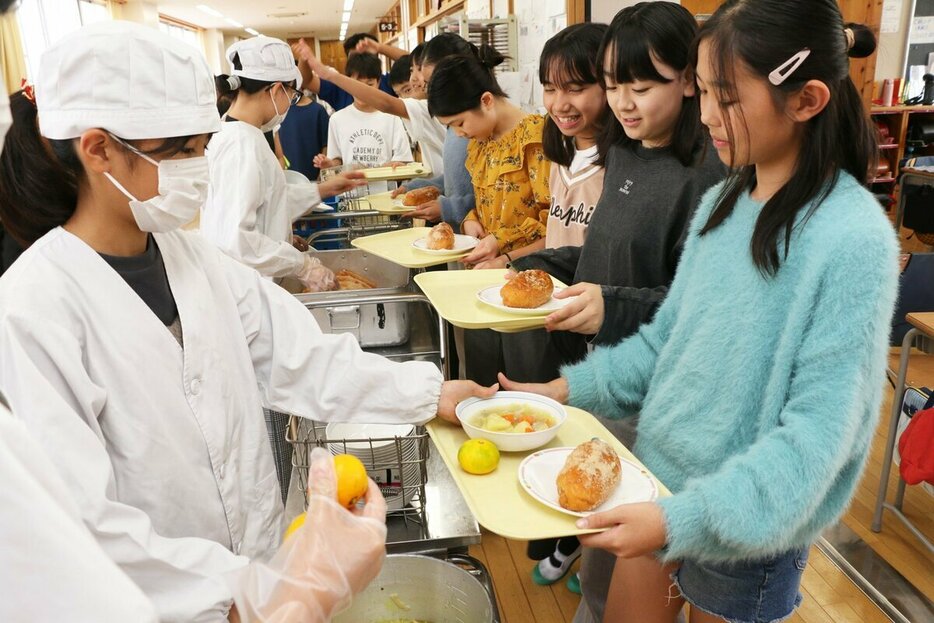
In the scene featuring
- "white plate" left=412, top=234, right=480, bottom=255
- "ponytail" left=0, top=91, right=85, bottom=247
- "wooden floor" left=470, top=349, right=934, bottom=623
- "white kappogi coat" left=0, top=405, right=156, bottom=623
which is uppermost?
"ponytail" left=0, top=91, right=85, bottom=247

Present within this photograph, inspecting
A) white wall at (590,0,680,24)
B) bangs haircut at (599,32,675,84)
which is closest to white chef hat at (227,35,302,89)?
bangs haircut at (599,32,675,84)

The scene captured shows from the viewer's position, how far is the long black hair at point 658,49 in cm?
147

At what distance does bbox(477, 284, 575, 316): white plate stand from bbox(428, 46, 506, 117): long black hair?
108 centimetres

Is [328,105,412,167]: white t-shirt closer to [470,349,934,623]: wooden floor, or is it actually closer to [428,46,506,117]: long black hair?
[428,46,506,117]: long black hair

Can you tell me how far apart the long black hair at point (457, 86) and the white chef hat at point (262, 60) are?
1.91 feet

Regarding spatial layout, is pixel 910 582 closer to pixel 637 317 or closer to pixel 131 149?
pixel 637 317

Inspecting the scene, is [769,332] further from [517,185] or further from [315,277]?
[315,277]

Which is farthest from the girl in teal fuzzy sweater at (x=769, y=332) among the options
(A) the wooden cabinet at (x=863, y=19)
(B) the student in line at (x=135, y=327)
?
(A) the wooden cabinet at (x=863, y=19)

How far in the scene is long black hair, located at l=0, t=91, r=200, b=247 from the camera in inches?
38.2

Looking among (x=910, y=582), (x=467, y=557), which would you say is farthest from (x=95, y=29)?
(x=910, y=582)

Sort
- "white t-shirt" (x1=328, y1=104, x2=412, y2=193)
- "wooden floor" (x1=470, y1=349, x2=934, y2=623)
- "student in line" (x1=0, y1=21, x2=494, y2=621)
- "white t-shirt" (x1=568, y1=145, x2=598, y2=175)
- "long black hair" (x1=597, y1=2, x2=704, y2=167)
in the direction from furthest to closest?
1. "white t-shirt" (x1=328, y1=104, x2=412, y2=193)
2. "wooden floor" (x1=470, y1=349, x2=934, y2=623)
3. "white t-shirt" (x1=568, y1=145, x2=598, y2=175)
4. "long black hair" (x1=597, y1=2, x2=704, y2=167)
5. "student in line" (x1=0, y1=21, x2=494, y2=621)

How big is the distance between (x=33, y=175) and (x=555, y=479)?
910mm

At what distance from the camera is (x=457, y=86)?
Result: 2549mm

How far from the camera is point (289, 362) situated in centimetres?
127
